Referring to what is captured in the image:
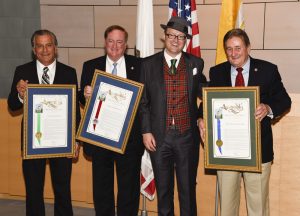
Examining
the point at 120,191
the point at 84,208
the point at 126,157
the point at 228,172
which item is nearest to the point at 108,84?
the point at 126,157

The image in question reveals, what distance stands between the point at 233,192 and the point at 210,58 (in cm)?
172

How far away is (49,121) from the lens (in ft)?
11.5

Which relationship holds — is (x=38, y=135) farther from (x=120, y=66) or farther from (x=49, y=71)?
(x=120, y=66)

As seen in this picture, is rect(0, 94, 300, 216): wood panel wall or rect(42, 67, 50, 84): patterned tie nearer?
rect(42, 67, 50, 84): patterned tie

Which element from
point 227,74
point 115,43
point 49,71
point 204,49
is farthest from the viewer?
point 204,49

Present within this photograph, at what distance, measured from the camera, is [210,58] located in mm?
4594

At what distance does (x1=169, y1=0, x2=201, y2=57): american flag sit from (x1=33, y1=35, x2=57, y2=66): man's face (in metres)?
1.36

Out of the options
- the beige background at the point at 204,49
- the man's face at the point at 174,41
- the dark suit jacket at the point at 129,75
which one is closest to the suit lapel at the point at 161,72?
the man's face at the point at 174,41

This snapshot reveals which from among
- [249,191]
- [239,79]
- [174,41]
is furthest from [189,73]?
[249,191]

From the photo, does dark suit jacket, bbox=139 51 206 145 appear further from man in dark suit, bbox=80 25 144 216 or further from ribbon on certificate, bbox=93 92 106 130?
ribbon on certificate, bbox=93 92 106 130

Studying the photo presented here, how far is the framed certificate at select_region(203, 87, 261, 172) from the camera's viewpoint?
10.3ft

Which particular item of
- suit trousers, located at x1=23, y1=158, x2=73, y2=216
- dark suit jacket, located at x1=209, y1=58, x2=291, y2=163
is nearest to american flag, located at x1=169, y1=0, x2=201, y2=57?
dark suit jacket, located at x1=209, y1=58, x2=291, y2=163

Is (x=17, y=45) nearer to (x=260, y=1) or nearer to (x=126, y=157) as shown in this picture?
(x=126, y=157)

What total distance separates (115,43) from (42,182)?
1395 mm
